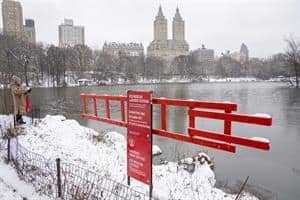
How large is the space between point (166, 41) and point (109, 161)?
569 ft

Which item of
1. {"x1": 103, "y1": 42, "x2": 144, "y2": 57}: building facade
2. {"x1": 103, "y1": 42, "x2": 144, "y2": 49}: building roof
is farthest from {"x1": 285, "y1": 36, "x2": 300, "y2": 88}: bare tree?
{"x1": 103, "y1": 42, "x2": 144, "y2": 49}: building roof

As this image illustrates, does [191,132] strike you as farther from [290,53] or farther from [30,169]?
[290,53]

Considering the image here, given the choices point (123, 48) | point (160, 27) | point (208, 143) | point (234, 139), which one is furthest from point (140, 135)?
point (160, 27)

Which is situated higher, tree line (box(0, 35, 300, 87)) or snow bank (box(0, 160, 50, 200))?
tree line (box(0, 35, 300, 87))

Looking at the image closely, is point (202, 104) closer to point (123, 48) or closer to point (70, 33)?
point (123, 48)

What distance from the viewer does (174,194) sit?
5297mm

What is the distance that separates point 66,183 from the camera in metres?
4.40

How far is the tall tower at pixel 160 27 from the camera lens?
594ft

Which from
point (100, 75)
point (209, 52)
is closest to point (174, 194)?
point (100, 75)

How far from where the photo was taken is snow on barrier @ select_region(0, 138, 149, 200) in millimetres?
4137

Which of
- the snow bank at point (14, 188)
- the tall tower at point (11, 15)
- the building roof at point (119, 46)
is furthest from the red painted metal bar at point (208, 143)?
the tall tower at point (11, 15)

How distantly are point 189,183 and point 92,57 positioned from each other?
92.8 m

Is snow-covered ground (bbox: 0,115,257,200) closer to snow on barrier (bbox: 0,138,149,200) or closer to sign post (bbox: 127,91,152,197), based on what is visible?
snow on barrier (bbox: 0,138,149,200)

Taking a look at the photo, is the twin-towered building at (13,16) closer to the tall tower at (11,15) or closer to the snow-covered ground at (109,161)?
the tall tower at (11,15)
